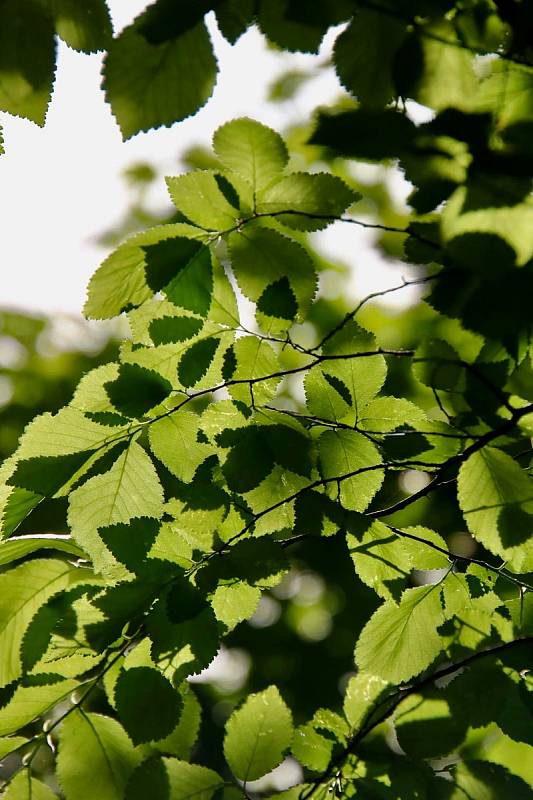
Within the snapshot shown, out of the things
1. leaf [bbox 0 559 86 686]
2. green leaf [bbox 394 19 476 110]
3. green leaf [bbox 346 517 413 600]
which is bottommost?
green leaf [bbox 346 517 413 600]

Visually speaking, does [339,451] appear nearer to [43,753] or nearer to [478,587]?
[478,587]

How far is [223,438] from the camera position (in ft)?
3.17

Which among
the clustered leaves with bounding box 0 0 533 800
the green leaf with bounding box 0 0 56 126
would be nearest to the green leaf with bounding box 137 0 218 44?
the clustered leaves with bounding box 0 0 533 800

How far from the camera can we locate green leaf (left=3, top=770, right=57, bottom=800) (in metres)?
0.93

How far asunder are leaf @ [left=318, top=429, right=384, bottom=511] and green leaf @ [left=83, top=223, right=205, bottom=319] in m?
0.34

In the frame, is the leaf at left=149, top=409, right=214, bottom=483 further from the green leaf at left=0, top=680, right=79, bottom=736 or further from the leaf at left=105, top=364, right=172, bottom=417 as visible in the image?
the green leaf at left=0, top=680, right=79, bottom=736

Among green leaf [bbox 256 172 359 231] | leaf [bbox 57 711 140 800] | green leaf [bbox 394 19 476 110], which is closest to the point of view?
green leaf [bbox 394 19 476 110]

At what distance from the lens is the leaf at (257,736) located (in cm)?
95

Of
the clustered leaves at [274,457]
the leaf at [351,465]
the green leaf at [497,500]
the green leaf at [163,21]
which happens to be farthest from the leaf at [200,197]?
the green leaf at [497,500]

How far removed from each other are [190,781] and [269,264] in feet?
2.32

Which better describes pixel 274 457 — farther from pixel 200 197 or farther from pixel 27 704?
pixel 27 704

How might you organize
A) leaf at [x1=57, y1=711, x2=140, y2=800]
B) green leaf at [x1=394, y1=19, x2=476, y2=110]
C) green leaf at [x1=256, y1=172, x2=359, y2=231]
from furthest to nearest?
leaf at [x1=57, y1=711, x2=140, y2=800], green leaf at [x1=256, y1=172, x2=359, y2=231], green leaf at [x1=394, y1=19, x2=476, y2=110]

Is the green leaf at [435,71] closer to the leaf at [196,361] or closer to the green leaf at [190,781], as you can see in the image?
the leaf at [196,361]

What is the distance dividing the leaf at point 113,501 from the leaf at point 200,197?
0.37 m
